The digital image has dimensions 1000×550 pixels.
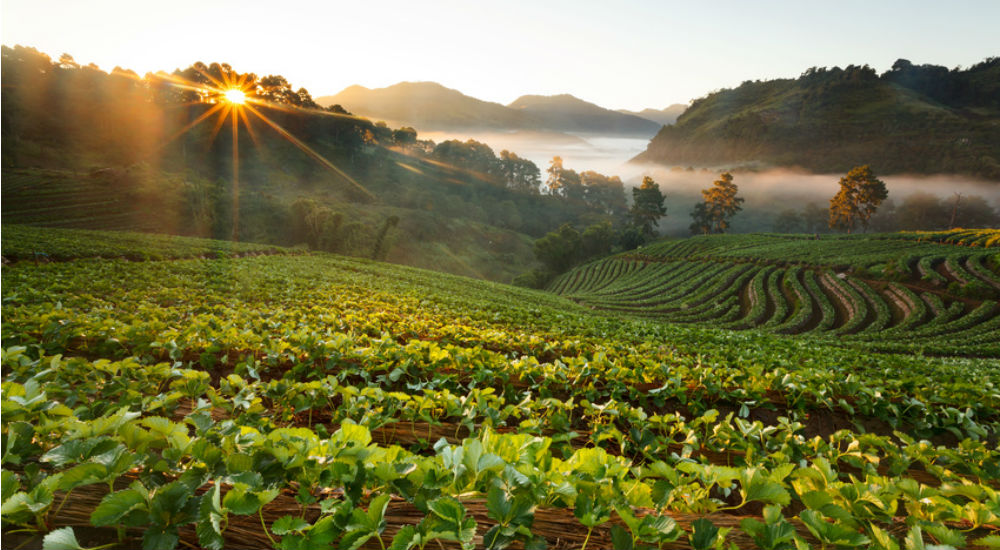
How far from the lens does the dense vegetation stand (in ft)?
149

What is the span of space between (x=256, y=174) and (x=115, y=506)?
4363 inches

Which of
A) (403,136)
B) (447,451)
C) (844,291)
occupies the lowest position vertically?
(844,291)

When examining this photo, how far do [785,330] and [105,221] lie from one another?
59.1 m

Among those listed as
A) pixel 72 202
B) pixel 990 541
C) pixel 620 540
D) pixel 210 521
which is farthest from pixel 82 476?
pixel 72 202

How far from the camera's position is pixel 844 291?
125 feet

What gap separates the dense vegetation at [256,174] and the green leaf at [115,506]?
37700 millimetres

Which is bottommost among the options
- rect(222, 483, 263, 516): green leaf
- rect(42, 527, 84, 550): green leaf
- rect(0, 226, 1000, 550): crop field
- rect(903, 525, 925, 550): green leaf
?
rect(0, 226, 1000, 550): crop field

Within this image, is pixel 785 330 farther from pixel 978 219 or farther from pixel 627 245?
pixel 978 219

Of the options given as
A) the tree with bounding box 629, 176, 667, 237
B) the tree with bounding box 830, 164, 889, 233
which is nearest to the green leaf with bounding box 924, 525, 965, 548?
the tree with bounding box 830, 164, 889, 233

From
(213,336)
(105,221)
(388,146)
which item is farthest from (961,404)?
(388,146)

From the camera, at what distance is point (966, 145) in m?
159

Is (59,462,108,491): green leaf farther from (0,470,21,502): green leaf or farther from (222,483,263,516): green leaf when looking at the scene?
(222,483,263,516): green leaf

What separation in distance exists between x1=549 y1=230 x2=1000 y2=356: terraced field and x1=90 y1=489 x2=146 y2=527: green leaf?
27.8m

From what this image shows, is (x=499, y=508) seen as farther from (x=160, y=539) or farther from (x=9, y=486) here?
(x=9, y=486)
